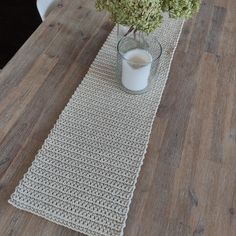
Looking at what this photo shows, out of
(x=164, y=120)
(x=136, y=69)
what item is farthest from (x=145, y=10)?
(x=164, y=120)

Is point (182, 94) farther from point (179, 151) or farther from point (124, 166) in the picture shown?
point (124, 166)

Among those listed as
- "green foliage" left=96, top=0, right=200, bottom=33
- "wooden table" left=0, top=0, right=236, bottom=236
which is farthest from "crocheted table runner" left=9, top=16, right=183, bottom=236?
"green foliage" left=96, top=0, right=200, bottom=33

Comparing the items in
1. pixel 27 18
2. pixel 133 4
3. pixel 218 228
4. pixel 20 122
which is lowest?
pixel 27 18

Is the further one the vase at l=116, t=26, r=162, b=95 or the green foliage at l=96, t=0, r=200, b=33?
the vase at l=116, t=26, r=162, b=95

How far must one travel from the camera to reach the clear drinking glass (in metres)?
0.95

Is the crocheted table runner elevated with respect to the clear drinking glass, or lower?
lower

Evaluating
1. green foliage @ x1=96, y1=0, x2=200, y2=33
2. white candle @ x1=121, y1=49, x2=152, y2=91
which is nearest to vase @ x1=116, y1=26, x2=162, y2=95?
white candle @ x1=121, y1=49, x2=152, y2=91

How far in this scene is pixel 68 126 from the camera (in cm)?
90

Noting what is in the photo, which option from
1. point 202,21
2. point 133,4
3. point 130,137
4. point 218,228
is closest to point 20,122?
point 130,137

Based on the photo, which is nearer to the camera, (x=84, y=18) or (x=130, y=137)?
(x=130, y=137)

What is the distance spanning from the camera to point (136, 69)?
0.95 m

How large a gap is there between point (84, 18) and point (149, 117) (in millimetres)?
565

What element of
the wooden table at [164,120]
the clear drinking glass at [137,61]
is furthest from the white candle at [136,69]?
the wooden table at [164,120]

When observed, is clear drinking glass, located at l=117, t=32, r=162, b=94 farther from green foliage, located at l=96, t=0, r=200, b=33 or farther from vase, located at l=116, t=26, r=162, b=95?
green foliage, located at l=96, t=0, r=200, b=33
